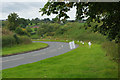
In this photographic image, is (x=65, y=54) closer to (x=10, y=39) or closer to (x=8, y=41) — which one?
(x=8, y=41)

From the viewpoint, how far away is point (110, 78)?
21.2ft

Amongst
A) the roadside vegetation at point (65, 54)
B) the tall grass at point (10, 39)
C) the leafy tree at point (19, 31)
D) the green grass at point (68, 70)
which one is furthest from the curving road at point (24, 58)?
the leafy tree at point (19, 31)

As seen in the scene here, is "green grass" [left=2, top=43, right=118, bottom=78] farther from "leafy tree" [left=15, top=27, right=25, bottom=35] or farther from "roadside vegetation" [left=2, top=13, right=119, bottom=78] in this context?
"leafy tree" [left=15, top=27, right=25, bottom=35]

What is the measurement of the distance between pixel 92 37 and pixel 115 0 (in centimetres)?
3246

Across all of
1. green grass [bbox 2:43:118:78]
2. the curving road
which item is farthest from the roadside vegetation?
the curving road

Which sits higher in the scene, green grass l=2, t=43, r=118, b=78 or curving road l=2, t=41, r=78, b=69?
green grass l=2, t=43, r=118, b=78

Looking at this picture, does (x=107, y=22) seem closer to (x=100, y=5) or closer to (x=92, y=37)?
(x=100, y=5)

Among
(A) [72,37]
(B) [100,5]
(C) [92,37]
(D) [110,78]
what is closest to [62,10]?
(B) [100,5]

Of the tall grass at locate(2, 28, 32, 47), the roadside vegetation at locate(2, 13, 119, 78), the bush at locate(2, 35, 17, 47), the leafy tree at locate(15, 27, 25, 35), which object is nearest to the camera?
the roadside vegetation at locate(2, 13, 119, 78)

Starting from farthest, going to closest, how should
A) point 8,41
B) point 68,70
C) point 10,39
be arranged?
point 10,39
point 8,41
point 68,70

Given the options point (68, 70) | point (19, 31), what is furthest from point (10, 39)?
point (68, 70)

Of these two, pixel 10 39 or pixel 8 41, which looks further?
pixel 10 39

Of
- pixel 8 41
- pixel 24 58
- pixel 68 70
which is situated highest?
pixel 68 70

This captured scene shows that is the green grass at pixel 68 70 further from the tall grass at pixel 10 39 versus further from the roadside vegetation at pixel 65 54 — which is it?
the tall grass at pixel 10 39
